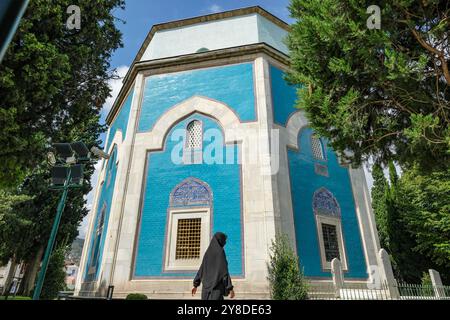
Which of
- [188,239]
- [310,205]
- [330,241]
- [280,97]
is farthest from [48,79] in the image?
[330,241]

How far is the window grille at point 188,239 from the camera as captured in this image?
10039mm

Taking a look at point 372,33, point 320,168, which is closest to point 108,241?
point 320,168

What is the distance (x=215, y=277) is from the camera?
4629 millimetres

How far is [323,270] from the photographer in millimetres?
10203

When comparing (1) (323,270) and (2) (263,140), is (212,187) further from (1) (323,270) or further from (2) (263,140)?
(1) (323,270)

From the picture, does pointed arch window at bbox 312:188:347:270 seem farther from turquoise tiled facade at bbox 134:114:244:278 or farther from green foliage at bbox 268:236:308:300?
turquoise tiled facade at bbox 134:114:244:278

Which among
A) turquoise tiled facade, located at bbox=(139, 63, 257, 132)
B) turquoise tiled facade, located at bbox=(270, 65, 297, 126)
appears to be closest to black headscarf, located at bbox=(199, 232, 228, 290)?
turquoise tiled facade, located at bbox=(139, 63, 257, 132)

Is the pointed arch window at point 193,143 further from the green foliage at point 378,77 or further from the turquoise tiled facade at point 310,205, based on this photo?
the green foliage at point 378,77

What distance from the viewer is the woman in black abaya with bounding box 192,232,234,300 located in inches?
181

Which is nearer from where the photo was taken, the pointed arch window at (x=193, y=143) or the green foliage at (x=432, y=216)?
the pointed arch window at (x=193, y=143)

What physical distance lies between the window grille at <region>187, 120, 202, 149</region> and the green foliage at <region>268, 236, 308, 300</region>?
5.12 metres

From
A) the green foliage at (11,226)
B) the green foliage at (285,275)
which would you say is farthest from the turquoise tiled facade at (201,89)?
the green foliage at (11,226)

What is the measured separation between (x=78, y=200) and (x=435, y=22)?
2237 cm

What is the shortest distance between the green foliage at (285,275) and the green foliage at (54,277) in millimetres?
12499
